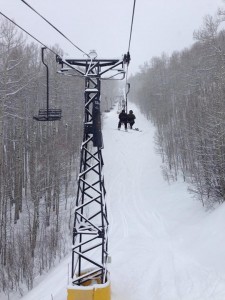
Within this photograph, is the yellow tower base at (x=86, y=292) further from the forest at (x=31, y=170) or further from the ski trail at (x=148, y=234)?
the forest at (x=31, y=170)

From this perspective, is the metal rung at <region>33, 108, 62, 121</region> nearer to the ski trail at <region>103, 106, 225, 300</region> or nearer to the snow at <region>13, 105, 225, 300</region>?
the snow at <region>13, 105, 225, 300</region>

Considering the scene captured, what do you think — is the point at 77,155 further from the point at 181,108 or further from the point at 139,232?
the point at 139,232

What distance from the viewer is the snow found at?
1274 centimetres

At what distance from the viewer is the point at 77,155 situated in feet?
127

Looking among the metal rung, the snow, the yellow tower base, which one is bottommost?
the snow

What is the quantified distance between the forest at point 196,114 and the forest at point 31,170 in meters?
10.2

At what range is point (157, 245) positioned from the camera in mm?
19375

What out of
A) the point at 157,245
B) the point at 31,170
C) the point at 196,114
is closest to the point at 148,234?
the point at 157,245

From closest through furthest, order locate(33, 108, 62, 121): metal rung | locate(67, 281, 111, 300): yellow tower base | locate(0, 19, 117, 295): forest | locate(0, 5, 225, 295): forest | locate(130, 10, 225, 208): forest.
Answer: locate(67, 281, 111, 300): yellow tower base
locate(33, 108, 62, 121): metal rung
locate(0, 19, 117, 295): forest
locate(0, 5, 225, 295): forest
locate(130, 10, 225, 208): forest

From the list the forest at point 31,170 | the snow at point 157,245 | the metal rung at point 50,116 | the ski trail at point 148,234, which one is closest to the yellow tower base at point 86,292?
the snow at point 157,245

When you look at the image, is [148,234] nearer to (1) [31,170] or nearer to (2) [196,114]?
(1) [31,170]

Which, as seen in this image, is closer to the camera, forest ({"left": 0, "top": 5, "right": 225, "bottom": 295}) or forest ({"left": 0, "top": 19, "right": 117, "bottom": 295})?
forest ({"left": 0, "top": 19, "right": 117, "bottom": 295})

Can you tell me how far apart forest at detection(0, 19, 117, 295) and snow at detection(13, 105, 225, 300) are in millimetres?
3194

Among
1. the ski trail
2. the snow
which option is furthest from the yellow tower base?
the ski trail
